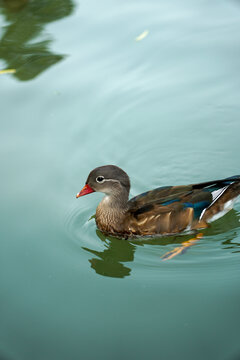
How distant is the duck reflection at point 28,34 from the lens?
8758 millimetres

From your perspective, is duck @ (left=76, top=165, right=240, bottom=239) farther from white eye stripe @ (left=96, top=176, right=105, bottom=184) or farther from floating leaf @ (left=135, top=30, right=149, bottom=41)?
floating leaf @ (left=135, top=30, right=149, bottom=41)

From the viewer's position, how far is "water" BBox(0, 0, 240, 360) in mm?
4418

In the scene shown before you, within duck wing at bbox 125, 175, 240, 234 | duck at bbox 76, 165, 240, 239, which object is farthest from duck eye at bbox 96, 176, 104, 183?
duck wing at bbox 125, 175, 240, 234

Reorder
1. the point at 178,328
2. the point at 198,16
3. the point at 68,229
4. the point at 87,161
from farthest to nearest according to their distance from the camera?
the point at 198,16 < the point at 87,161 < the point at 68,229 < the point at 178,328

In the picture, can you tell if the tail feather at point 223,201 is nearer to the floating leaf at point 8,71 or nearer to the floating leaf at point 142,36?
the floating leaf at point 142,36

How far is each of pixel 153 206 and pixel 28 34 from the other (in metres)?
5.53

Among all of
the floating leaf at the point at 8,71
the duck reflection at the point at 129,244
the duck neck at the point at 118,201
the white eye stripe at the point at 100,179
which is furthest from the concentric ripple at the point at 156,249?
the floating leaf at the point at 8,71

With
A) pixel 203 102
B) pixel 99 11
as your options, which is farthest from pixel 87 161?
pixel 99 11

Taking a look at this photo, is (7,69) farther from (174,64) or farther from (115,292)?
(115,292)

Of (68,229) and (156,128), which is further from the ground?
(156,128)

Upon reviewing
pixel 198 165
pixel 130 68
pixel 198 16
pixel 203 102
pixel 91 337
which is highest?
pixel 198 16

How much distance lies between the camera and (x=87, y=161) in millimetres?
6805

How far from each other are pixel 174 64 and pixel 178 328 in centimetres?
537

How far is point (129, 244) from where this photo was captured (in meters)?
5.66
